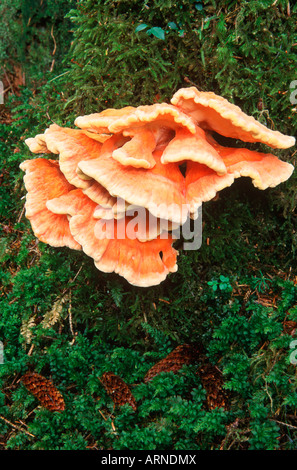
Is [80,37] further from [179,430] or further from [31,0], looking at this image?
[179,430]

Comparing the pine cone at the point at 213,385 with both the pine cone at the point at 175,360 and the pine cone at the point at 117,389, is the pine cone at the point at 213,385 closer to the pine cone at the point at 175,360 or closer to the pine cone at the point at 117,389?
the pine cone at the point at 175,360

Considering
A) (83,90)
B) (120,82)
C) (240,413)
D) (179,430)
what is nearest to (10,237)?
(83,90)

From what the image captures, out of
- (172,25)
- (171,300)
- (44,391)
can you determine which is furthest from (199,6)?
(44,391)

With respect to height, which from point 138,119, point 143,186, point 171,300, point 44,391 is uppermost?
point 138,119

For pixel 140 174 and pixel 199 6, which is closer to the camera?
pixel 140 174

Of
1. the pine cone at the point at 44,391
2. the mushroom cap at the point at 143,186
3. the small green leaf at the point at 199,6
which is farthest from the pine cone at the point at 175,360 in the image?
the small green leaf at the point at 199,6

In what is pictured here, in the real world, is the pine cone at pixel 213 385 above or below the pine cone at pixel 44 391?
above

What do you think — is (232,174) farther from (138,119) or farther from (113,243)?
(113,243)
